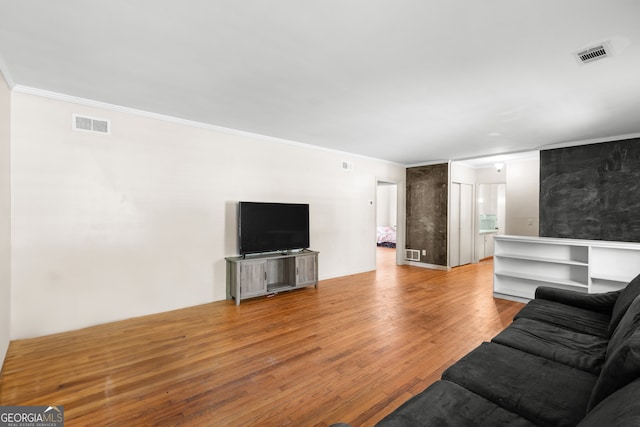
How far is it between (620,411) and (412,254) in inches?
267

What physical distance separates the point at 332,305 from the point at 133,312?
260cm

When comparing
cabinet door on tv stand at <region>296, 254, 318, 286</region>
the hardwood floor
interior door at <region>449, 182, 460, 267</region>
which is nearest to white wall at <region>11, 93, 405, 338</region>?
the hardwood floor

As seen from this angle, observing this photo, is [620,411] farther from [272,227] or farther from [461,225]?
[461,225]

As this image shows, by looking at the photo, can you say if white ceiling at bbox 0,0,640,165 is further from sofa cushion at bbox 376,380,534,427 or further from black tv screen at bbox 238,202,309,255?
sofa cushion at bbox 376,380,534,427

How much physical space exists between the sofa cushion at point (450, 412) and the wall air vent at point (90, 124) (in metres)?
4.11

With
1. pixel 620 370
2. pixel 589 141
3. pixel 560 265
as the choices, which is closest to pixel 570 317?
pixel 620 370

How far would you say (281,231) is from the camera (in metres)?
4.88

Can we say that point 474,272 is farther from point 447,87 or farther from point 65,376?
point 65,376

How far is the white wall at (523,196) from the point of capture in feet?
21.0

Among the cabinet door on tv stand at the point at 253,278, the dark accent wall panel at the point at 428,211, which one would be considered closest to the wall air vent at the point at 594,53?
the cabinet door on tv stand at the point at 253,278

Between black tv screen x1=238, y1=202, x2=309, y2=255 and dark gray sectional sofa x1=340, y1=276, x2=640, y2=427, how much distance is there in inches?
134

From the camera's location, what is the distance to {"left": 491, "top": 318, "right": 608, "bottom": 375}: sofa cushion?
5.67 feet

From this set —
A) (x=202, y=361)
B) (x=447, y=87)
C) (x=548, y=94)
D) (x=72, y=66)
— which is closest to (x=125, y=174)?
(x=72, y=66)

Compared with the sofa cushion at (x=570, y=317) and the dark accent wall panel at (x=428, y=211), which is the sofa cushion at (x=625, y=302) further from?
the dark accent wall panel at (x=428, y=211)
